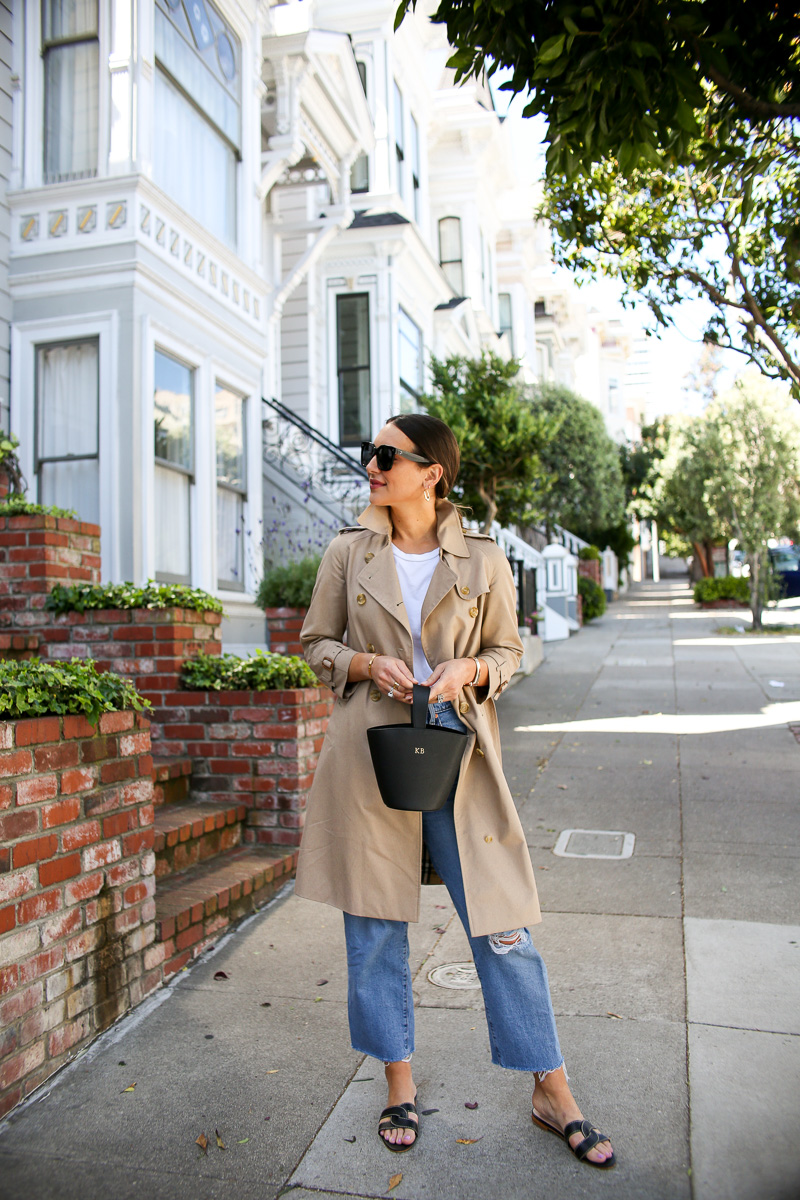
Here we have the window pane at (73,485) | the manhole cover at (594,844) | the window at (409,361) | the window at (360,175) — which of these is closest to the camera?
the manhole cover at (594,844)

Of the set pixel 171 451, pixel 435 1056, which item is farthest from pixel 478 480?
pixel 435 1056

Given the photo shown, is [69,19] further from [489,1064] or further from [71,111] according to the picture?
[489,1064]

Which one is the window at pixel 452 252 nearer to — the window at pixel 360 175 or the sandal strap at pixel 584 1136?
the window at pixel 360 175

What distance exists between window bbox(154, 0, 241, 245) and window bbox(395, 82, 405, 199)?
20.4 ft

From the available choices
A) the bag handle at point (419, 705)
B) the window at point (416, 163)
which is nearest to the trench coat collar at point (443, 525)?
the bag handle at point (419, 705)

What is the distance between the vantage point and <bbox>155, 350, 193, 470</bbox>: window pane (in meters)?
7.71

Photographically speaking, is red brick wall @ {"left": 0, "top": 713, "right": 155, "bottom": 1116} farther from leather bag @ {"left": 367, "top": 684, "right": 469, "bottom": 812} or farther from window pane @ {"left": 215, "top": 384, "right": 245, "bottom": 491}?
window pane @ {"left": 215, "top": 384, "right": 245, "bottom": 491}

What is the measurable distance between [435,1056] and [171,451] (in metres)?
6.00

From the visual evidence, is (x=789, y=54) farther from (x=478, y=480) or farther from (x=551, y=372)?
(x=551, y=372)

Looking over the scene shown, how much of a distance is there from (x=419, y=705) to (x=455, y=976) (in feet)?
5.45

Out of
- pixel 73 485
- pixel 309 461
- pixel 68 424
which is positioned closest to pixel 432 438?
pixel 73 485

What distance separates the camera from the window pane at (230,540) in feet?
29.0

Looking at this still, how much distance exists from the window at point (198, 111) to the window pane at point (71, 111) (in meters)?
0.53

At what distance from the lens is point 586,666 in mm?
12414
